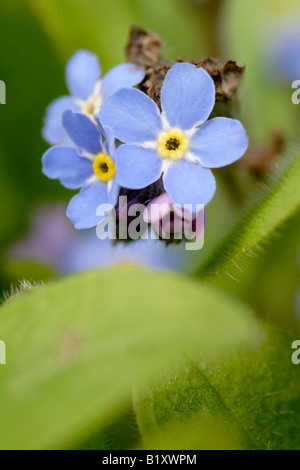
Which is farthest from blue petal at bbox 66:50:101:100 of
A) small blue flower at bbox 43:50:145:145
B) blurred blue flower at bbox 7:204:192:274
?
blurred blue flower at bbox 7:204:192:274

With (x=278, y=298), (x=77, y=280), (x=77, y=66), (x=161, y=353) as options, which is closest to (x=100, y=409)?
(x=161, y=353)

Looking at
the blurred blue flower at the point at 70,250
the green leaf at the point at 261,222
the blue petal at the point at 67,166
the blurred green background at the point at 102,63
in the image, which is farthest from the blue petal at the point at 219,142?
the blurred blue flower at the point at 70,250

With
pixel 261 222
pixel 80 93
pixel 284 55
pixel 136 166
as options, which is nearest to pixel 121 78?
pixel 80 93

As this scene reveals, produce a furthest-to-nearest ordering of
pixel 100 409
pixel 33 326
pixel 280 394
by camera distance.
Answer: pixel 280 394 < pixel 33 326 < pixel 100 409

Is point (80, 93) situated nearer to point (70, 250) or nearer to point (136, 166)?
point (136, 166)

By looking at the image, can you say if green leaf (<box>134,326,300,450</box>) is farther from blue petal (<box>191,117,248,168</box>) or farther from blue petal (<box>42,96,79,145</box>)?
blue petal (<box>42,96,79,145</box>)
